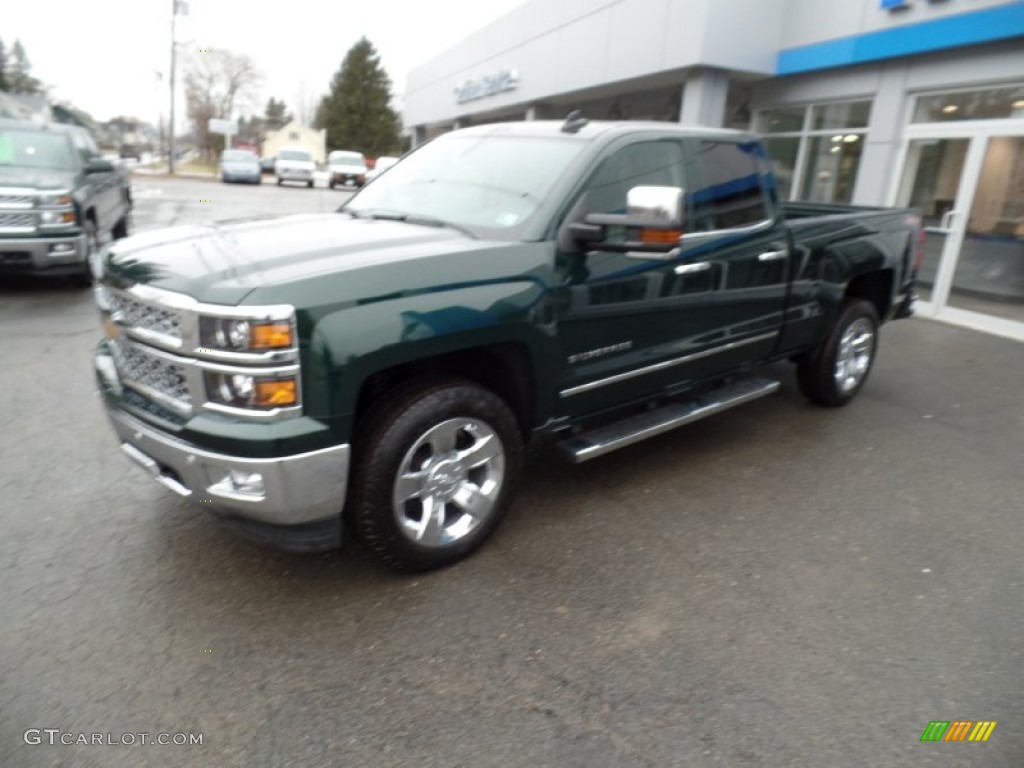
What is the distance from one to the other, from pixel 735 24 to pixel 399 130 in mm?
60774

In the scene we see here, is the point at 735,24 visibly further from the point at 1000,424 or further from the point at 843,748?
the point at 843,748

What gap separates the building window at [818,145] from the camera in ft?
35.9

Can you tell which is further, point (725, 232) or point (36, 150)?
point (36, 150)

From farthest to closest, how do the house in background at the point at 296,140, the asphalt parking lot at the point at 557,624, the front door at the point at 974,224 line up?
the house in background at the point at 296,140 → the front door at the point at 974,224 → the asphalt parking lot at the point at 557,624

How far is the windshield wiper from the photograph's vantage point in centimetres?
343

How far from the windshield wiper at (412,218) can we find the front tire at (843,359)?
308cm

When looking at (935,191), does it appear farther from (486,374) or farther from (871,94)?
(486,374)

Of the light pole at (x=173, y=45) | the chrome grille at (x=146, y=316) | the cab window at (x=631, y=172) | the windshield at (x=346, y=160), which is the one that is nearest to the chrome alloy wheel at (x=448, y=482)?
the chrome grille at (x=146, y=316)

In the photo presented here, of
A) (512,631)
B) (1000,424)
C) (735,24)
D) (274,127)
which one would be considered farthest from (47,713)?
(274,127)

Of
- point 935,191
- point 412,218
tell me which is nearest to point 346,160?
point 935,191

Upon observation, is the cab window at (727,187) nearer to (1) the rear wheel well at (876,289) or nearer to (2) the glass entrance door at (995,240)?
(1) the rear wheel well at (876,289)

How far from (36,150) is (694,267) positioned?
29.1 feet

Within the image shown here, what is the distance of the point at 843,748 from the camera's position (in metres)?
2.26

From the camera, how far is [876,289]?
5.59 metres
